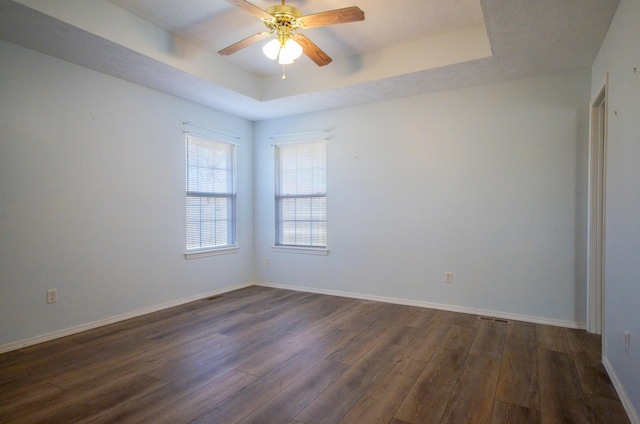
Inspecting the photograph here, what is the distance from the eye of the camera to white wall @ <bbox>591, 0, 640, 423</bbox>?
1796 mm

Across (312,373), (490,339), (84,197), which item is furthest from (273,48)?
(490,339)

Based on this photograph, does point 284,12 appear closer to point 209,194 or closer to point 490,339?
point 209,194

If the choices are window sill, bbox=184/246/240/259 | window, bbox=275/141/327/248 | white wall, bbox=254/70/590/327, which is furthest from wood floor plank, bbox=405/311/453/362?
window sill, bbox=184/246/240/259

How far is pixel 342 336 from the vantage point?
3.12m

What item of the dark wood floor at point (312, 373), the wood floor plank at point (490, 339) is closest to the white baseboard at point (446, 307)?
the dark wood floor at point (312, 373)

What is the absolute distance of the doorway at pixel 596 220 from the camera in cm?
303

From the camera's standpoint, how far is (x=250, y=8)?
7.72 ft

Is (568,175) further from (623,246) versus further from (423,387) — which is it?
(423,387)

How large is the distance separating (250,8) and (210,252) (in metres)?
3.10

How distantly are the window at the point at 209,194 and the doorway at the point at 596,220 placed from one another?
4.15m

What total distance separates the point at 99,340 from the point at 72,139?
1.84m

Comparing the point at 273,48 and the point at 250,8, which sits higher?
the point at 250,8

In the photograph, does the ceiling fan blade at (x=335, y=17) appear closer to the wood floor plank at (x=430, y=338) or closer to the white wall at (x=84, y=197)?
the white wall at (x=84, y=197)

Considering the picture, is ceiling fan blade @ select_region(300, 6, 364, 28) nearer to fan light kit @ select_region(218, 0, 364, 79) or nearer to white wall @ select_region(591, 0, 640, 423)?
fan light kit @ select_region(218, 0, 364, 79)
